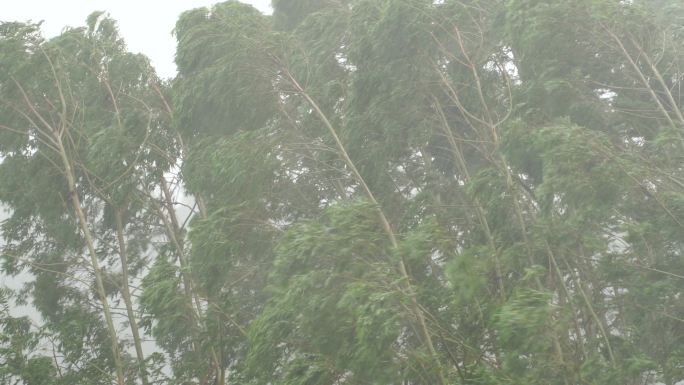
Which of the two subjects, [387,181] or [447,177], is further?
[447,177]

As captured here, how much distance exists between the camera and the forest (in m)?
5.98

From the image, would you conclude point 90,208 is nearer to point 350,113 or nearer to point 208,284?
point 208,284

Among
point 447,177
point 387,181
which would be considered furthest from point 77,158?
point 447,177

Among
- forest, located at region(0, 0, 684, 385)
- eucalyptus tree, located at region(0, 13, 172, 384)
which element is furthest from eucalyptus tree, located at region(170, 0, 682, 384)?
eucalyptus tree, located at region(0, 13, 172, 384)

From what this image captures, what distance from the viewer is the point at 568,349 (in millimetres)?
6477

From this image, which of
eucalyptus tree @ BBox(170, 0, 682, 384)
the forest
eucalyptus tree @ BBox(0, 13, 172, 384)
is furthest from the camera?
eucalyptus tree @ BBox(0, 13, 172, 384)

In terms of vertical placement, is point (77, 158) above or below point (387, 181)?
above

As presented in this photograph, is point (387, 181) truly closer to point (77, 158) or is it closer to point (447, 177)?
point (447, 177)

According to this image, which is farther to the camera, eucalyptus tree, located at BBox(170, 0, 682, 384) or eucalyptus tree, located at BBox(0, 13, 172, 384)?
Answer: eucalyptus tree, located at BBox(0, 13, 172, 384)

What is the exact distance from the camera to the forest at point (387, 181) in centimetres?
598

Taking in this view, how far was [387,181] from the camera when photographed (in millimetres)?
9422

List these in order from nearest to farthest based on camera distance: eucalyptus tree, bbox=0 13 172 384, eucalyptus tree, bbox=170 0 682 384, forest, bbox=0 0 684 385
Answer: eucalyptus tree, bbox=170 0 682 384, forest, bbox=0 0 684 385, eucalyptus tree, bbox=0 13 172 384

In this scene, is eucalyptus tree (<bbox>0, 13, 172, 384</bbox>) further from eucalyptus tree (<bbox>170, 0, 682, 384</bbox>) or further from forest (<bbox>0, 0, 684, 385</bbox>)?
eucalyptus tree (<bbox>170, 0, 682, 384</bbox>)

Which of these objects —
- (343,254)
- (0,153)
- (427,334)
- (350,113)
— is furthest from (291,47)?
(0,153)
